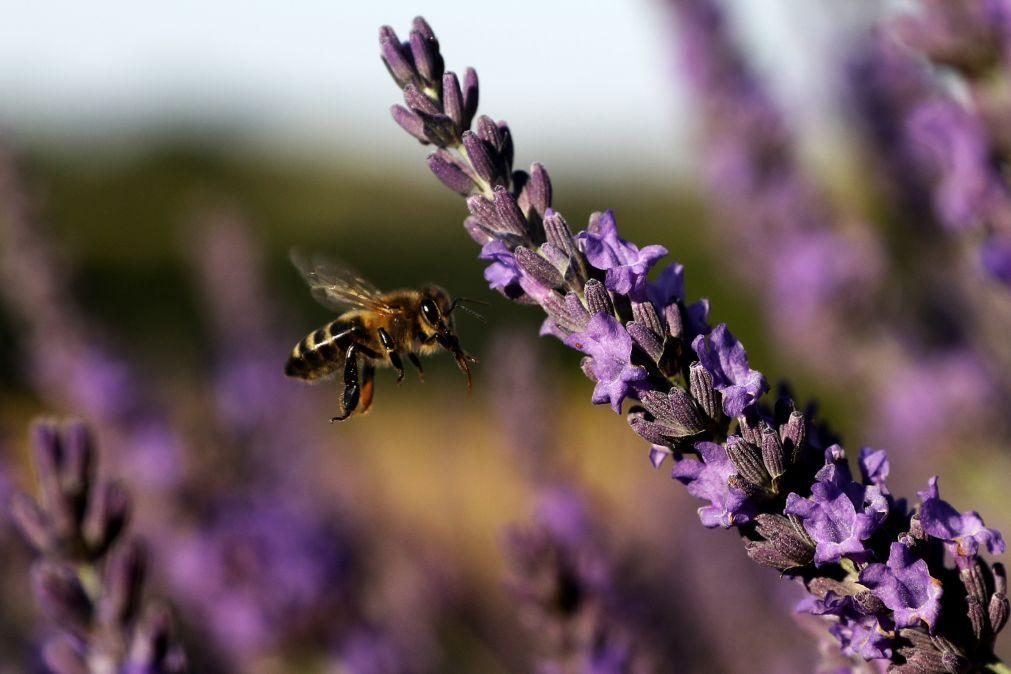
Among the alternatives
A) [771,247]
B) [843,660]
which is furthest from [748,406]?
[771,247]

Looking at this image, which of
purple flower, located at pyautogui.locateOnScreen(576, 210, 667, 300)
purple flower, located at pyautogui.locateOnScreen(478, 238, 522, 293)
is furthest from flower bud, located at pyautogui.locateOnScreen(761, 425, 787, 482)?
purple flower, located at pyautogui.locateOnScreen(478, 238, 522, 293)

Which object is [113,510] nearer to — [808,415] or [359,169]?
[808,415]

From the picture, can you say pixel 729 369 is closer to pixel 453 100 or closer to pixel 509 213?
pixel 509 213

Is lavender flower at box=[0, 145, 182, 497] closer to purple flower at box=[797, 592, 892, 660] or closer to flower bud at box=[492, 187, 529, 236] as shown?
flower bud at box=[492, 187, 529, 236]

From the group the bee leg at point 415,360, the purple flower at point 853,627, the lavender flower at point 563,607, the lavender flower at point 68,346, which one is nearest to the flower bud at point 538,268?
the purple flower at point 853,627

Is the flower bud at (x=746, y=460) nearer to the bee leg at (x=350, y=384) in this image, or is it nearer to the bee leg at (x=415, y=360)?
the bee leg at (x=350, y=384)

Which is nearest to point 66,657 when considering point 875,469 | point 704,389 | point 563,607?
point 563,607
